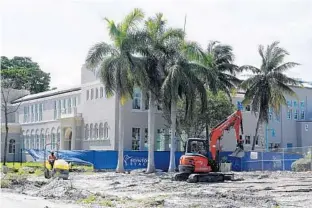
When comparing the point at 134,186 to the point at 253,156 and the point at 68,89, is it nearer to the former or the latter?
the point at 253,156

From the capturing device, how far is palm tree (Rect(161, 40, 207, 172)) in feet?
116

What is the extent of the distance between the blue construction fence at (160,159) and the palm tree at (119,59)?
12.0ft

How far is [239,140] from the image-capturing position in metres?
29.9

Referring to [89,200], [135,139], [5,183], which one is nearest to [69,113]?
[135,139]

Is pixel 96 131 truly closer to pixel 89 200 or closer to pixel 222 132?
pixel 222 132

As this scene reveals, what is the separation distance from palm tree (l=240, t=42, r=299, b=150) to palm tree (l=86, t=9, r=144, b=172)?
18.1 m

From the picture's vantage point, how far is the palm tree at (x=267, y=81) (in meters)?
50.3

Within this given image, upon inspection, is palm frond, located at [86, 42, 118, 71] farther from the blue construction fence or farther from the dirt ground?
the dirt ground

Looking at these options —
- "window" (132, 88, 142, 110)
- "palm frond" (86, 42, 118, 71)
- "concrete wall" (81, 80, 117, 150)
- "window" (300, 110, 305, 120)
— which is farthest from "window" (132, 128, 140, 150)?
"window" (300, 110, 305, 120)

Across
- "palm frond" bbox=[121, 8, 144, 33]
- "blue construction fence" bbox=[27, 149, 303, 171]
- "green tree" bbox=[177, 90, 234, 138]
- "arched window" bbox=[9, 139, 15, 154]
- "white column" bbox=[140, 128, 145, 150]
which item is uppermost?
"palm frond" bbox=[121, 8, 144, 33]

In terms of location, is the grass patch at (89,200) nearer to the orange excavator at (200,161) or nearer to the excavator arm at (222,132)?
the orange excavator at (200,161)

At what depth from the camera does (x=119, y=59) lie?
35.6 meters

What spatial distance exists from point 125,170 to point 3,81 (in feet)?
109

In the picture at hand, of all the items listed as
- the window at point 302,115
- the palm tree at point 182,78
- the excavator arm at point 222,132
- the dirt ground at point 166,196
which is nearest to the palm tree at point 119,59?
the palm tree at point 182,78
